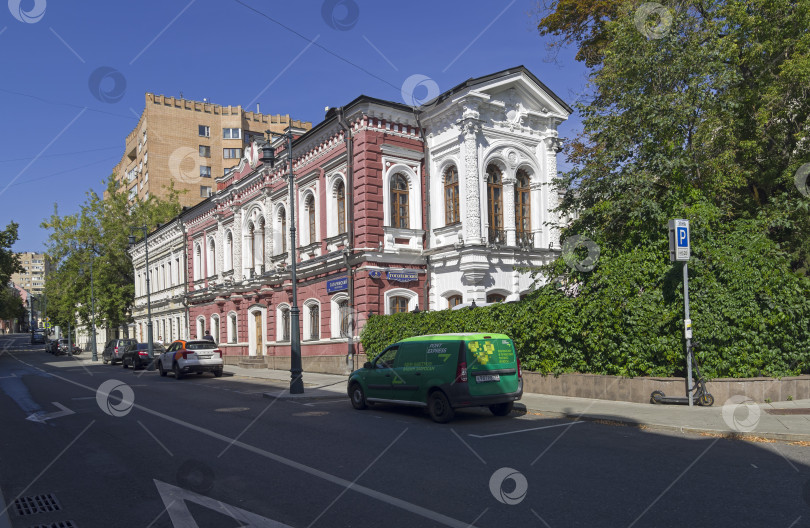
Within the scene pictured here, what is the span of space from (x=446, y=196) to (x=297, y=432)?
14978 millimetres

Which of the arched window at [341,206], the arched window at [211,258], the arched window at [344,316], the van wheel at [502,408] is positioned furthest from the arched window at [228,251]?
the van wheel at [502,408]

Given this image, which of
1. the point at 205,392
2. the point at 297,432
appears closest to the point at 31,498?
the point at 297,432

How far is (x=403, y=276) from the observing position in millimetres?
23609

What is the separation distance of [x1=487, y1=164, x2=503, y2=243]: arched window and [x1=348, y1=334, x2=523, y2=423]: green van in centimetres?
1147

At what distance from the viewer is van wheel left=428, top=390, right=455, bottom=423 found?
11602mm

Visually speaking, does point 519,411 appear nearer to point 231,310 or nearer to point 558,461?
point 558,461

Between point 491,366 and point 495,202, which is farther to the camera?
point 495,202

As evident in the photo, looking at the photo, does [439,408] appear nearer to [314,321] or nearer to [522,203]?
[522,203]

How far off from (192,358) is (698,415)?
20594 mm

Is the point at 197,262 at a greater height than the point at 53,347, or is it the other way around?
the point at 197,262

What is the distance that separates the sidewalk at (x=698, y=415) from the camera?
948 centimetres

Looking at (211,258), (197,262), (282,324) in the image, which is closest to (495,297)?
(282,324)

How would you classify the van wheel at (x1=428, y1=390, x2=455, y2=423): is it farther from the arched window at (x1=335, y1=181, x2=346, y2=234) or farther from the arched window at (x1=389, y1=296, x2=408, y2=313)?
the arched window at (x1=335, y1=181, x2=346, y2=234)

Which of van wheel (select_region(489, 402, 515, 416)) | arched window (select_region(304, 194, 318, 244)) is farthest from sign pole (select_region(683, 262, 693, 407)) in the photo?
arched window (select_region(304, 194, 318, 244))
